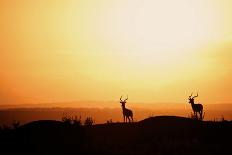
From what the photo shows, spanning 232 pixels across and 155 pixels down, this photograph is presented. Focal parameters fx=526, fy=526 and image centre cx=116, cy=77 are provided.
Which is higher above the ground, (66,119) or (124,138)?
(66,119)

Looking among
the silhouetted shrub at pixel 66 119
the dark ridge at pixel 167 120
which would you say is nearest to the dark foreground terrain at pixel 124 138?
the dark ridge at pixel 167 120

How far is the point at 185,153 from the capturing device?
1117 inches

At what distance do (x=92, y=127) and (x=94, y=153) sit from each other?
1023 centimetres

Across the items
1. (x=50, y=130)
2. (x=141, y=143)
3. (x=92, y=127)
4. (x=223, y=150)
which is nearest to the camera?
(x=223, y=150)

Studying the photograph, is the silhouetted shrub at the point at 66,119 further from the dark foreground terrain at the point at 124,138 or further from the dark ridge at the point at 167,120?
the dark ridge at the point at 167,120

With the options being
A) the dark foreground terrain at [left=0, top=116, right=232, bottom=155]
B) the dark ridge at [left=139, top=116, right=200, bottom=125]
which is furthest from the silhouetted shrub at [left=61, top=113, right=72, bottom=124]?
the dark ridge at [left=139, top=116, right=200, bottom=125]

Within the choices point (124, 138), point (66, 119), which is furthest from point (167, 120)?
point (66, 119)

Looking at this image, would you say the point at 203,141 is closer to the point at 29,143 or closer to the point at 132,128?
the point at 132,128

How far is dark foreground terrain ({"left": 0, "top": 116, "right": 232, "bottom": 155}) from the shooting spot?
92.5 feet

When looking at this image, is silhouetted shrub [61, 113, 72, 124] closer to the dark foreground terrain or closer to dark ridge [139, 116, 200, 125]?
the dark foreground terrain

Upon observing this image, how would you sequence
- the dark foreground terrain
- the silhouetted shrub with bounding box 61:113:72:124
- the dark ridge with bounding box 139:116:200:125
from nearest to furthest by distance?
the dark foreground terrain
the silhouetted shrub with bounding box 61:113:72:124
the dark ridge with bounding box 139:116:200:125

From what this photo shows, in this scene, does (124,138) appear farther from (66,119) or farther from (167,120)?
(66,119)

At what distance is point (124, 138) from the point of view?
3553cm

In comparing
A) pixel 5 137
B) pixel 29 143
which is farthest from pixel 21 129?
pixel 29 143
